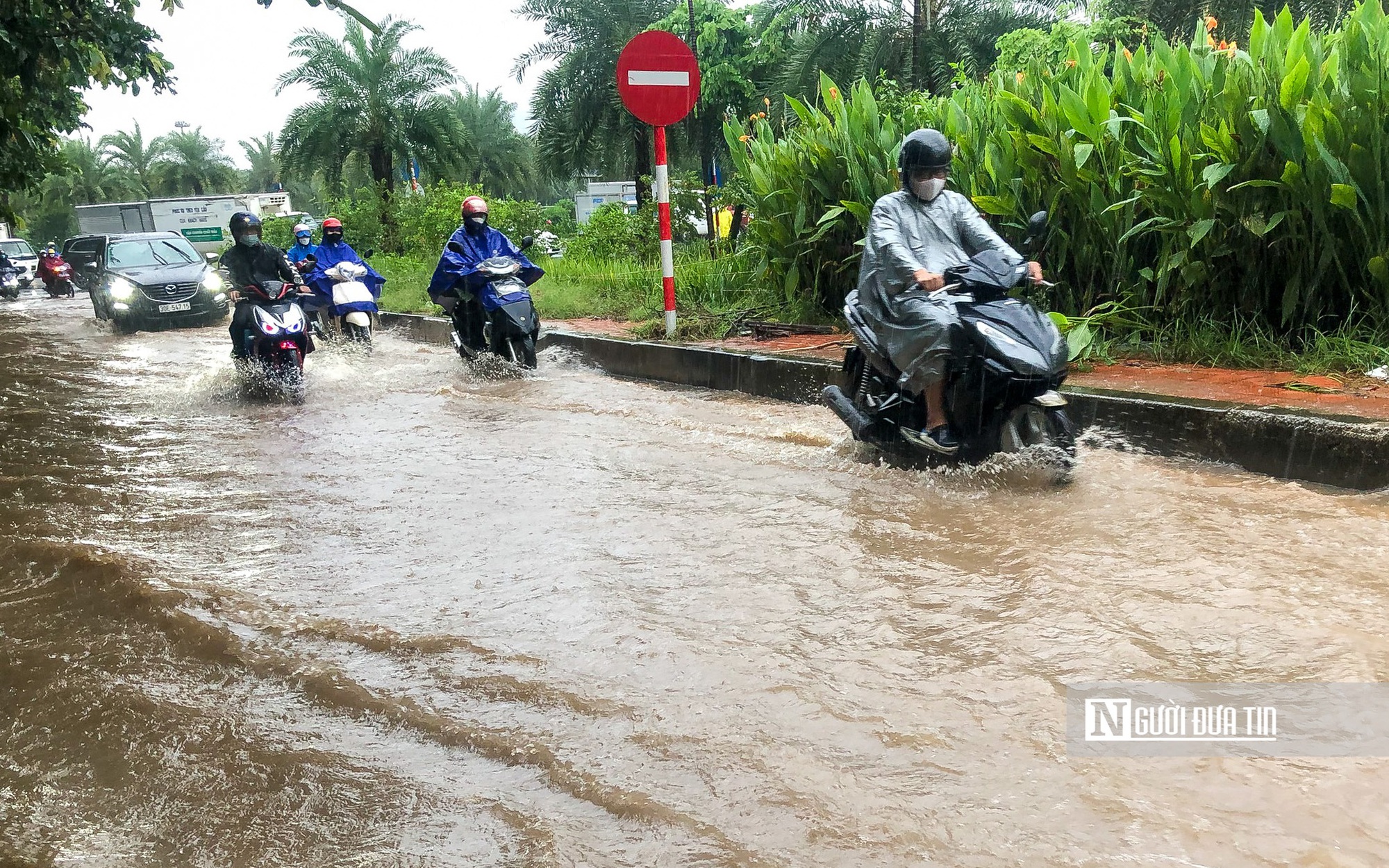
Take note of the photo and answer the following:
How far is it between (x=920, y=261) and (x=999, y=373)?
0.88m

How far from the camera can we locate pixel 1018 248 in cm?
681

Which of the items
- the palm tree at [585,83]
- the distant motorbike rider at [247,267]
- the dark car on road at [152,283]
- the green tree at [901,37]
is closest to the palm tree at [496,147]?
the palm tree at [585,83]

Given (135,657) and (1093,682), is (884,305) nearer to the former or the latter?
(1093,682)

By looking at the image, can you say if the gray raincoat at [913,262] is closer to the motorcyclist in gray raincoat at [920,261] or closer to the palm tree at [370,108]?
the motorcyclist in gray raincoat at [920,261]

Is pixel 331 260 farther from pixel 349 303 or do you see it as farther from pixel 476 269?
pixel 476 269

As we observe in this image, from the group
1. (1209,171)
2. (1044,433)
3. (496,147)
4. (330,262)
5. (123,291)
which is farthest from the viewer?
(496,147)

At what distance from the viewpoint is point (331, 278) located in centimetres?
1067

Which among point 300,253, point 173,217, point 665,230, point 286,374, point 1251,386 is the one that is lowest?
point 286,374

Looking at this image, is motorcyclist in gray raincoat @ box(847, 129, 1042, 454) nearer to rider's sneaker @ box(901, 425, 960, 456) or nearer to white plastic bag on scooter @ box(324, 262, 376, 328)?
rider's sneaker @ box(901, 425, 960, 456)

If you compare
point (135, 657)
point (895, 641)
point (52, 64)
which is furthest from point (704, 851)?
point (52, 64)

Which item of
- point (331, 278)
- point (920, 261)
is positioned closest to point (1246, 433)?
point (920, 261)

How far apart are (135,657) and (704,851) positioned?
6.95ft

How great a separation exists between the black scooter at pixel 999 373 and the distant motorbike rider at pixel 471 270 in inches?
188

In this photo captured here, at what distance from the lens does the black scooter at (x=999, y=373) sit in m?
4.47
